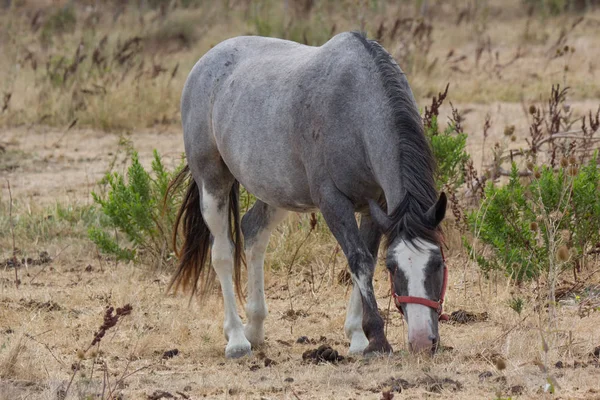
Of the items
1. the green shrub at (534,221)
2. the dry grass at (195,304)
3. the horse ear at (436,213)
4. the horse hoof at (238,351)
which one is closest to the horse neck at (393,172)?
the horse ear at (436,213)

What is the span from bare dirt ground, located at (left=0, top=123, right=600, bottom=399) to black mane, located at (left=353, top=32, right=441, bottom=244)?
52cm

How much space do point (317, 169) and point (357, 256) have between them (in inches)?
17.2

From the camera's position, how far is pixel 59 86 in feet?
38.8

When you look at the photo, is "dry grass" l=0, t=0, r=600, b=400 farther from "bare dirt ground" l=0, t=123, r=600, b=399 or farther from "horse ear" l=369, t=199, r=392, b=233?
"horse ear" l=369, t=199, r=392, b=233

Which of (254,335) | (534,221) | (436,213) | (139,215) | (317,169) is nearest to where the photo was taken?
(436,213)

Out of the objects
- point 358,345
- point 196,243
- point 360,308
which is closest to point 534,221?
point 360,308

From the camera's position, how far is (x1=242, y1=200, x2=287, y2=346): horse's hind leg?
5434 millimetres

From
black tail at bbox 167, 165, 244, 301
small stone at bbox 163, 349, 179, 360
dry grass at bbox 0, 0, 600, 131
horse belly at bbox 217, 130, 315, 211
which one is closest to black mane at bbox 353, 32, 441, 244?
horse belly at bbox 217, 130, 315, 211

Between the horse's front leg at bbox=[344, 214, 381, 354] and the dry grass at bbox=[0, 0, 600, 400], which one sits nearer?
the dry grass at bbox=[0, 0, 600, 400]

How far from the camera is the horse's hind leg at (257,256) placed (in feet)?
17.8

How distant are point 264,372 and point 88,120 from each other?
7.06 m

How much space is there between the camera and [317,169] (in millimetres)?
4609

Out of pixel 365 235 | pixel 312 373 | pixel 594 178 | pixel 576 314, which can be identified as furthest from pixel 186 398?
pixel 594 178

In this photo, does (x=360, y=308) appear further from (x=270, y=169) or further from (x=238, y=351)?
(x=270, y=169)
